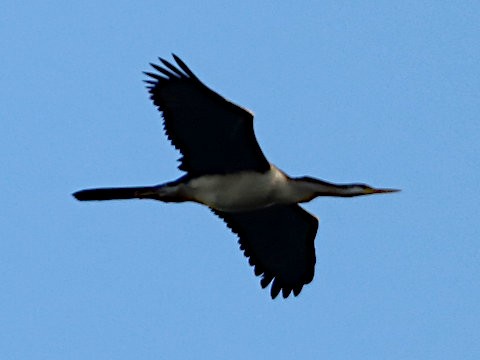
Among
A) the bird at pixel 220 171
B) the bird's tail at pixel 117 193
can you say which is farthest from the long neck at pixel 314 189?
the bird's tail at pixel 117 193

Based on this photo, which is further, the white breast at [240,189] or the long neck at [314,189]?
the long neck at [314,189]

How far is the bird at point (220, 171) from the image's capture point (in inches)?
805

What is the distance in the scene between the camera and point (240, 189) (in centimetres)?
2125

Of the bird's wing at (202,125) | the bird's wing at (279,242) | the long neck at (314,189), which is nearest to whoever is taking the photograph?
the bird's wing at (202,125)

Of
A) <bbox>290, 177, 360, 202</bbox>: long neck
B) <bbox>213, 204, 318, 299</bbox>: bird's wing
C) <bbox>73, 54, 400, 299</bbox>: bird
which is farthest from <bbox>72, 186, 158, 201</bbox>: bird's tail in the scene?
<bbox>290, 177, 360, 202</bbox>: long neck

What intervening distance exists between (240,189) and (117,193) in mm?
1785

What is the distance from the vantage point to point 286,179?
21.3m

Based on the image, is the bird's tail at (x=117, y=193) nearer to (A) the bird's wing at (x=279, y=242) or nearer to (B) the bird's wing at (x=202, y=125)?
(B) the bird's wing at (x=202, y=125)

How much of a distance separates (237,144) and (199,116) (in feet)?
2.25

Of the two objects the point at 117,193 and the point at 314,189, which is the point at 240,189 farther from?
the point at 117,193

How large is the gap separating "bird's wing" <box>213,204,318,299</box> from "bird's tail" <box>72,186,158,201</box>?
161 centimetres

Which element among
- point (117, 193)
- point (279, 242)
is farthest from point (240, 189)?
point (279, 242)

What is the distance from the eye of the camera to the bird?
20453 mm

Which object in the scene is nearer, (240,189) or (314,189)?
(240,189)
